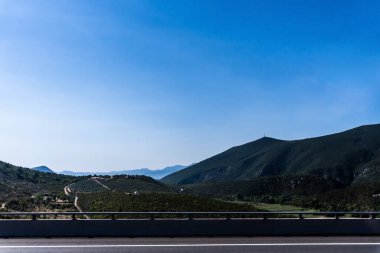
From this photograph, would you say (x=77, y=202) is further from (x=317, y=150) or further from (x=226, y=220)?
(x=317, y=150)

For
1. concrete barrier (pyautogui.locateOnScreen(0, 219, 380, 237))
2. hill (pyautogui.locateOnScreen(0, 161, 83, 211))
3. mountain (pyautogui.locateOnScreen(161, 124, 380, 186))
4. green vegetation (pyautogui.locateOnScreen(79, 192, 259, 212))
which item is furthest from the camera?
mountain (pyautogui.locateOnScreen(161, 124, 380, 186))

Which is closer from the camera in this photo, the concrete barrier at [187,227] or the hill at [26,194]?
the concrete barrier at [187,227]

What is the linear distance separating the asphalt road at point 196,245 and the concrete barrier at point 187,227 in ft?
1.66

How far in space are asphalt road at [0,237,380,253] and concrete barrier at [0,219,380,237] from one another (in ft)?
1.66

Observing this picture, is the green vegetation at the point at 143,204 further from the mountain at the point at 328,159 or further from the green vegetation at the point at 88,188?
the mountain at the point at 328,159

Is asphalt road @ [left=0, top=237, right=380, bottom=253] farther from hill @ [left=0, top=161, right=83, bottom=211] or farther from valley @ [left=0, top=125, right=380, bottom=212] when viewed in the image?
hill @ [left=0, top=161, right=83, bottom=211]

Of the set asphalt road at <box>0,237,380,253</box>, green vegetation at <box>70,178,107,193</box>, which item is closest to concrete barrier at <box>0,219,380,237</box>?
asphalt road at <box>0,237,380,253</box>

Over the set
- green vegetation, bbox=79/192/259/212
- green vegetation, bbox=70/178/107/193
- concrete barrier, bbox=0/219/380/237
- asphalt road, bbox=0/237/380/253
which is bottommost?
asphalt road, bbox=0/237/380/253

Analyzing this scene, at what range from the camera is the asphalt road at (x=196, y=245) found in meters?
13.0

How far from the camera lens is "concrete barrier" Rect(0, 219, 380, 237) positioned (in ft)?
49.5

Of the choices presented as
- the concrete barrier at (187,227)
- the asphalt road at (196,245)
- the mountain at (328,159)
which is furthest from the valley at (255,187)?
the asphalt road at (196,245)

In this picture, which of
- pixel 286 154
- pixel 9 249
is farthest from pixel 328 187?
pixel 9 249

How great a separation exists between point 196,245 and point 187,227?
70.6 inches

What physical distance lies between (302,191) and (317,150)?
68.0 meters
